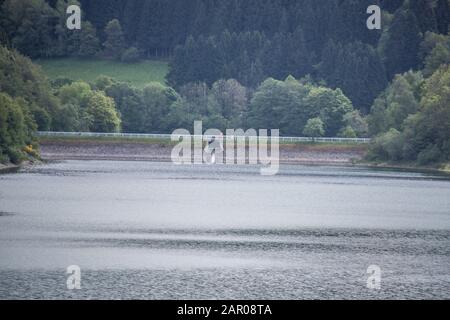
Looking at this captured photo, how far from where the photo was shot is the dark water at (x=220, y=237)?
55.8 meters

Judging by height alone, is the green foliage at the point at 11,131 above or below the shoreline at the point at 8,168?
above

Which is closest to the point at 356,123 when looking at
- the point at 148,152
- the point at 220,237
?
the point at 148,152

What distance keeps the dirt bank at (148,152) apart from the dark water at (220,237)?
48096 millimetres

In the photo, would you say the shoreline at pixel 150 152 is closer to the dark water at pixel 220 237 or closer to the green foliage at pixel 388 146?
the green foliage at pixel 388 146

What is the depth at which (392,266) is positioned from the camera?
6275cm

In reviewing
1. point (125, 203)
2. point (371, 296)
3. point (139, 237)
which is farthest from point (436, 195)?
point (371, 296)

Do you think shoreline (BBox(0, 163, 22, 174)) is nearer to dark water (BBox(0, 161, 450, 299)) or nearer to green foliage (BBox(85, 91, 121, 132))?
Result: dark water (BBox(0, 161, 450, 299))

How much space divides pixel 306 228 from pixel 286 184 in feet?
131

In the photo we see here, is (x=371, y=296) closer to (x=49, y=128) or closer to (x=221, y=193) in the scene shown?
(x=221, y=193)

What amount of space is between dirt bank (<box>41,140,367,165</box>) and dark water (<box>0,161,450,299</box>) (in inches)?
1894

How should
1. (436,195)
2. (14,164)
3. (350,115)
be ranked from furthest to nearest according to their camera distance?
1. (350,115)
2. (14,164)
3. (436,195)

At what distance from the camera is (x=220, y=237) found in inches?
2872

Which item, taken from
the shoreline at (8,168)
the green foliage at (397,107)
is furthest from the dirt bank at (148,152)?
the shoreline at (8,168)

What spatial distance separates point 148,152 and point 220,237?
99.9 metres
